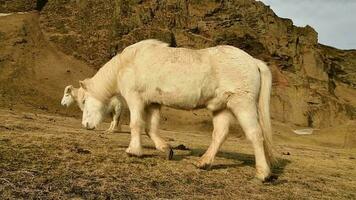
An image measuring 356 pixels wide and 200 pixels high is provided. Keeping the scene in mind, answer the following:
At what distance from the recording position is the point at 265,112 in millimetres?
9617

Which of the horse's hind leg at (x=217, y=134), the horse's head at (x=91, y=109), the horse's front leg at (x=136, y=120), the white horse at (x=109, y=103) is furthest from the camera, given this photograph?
the white horse at (x=109, y=103)

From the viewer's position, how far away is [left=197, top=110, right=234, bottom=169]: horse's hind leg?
945 cm

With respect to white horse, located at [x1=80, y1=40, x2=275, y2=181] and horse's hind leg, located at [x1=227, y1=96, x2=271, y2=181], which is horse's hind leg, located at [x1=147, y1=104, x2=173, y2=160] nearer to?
white horse, located at [x1=80, y1=40, x2=275, y2=181]

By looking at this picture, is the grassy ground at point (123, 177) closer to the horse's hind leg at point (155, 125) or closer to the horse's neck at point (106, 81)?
the horse's hind leg at point (155, 125)

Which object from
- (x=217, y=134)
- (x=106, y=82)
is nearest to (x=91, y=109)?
(x=106, y=82)

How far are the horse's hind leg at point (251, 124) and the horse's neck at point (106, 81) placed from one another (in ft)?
8.97

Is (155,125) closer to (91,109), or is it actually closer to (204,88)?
(204,88)

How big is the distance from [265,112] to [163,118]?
2770 centimetres

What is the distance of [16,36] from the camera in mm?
40812

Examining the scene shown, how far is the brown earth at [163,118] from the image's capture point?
791 centimetres

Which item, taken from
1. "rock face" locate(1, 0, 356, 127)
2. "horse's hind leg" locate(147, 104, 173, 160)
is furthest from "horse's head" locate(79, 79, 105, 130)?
"rock face" locate(1, 0, 356, 127)

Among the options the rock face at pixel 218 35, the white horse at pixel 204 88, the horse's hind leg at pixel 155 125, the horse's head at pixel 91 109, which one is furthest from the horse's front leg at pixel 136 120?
the rock face at pixel 218 35

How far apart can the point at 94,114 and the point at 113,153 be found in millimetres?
1810

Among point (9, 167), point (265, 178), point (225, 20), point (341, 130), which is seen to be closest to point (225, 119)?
point (265, 178)
